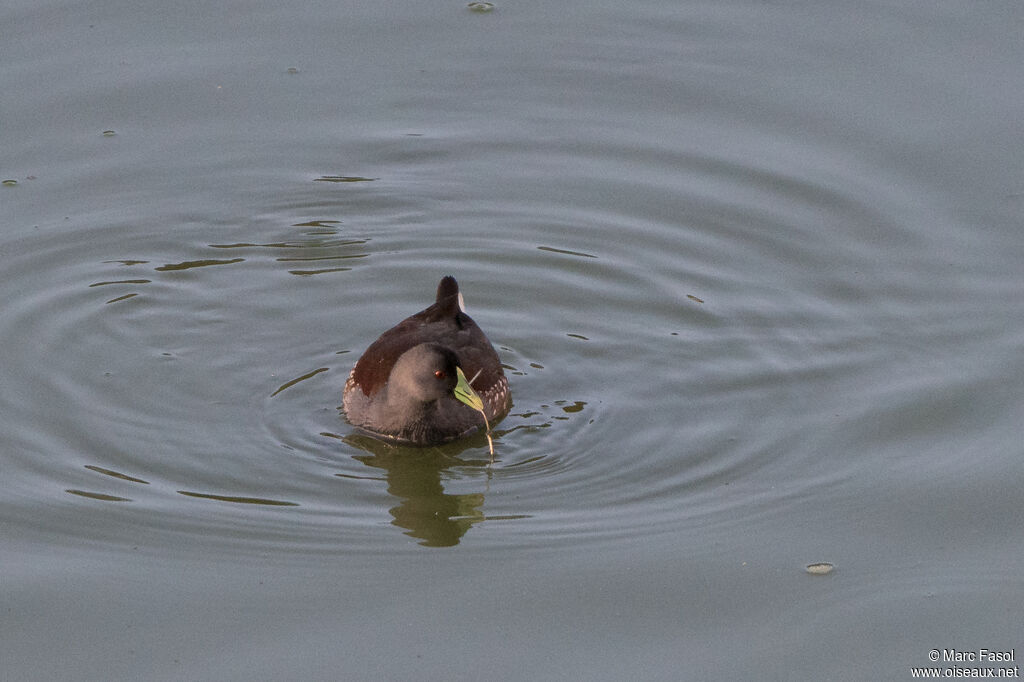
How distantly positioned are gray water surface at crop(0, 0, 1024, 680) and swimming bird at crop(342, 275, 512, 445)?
0.20m

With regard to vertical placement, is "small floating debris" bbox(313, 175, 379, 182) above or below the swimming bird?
above

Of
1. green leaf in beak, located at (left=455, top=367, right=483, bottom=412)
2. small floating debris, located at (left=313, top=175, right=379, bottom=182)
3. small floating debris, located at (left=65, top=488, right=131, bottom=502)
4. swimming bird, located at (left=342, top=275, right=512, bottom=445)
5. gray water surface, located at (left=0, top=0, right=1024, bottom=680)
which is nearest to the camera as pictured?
gray water surface, located at (left=0, top=0, right=1024, bottom=680)

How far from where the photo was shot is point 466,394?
1006 cm

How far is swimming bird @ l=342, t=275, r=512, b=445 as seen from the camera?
10.2m

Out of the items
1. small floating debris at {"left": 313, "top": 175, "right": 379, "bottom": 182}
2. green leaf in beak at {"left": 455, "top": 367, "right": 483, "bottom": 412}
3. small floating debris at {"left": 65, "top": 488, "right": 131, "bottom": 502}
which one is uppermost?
small floating debris at {"left": 313, "top": 175, "right": 379, "bottom": 182}

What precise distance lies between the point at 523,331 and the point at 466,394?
4.83 ft

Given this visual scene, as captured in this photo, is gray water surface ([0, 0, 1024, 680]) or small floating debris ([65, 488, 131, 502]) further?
small floating debris ([65, 488, 131, 502])

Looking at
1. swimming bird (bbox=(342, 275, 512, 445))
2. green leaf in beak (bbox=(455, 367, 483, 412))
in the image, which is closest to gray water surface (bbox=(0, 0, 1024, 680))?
swimming bird (bbox=(342, 275, 512, 445))

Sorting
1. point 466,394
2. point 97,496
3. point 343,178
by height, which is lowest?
point 97,496

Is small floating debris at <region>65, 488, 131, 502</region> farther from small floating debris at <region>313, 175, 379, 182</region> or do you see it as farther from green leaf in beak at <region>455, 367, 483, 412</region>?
small floating debris at <region>313, 175, 379, 182</region>

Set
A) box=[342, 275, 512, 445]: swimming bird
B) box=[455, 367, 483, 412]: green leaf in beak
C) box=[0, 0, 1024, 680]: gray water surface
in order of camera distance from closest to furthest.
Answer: box=[0, 0, 1024, 680]: gray water surface < box=[455, 367, 483, 412]: green leaf in beak < box=[342, 275, 512, 445]: swimming bird

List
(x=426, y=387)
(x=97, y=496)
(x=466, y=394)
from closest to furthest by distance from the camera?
(x=97, y=496) → (x=466, y=394) → (x=426, y=387)

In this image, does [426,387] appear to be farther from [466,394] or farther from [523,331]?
[523,331]

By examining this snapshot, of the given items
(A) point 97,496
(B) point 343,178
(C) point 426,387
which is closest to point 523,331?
(C) point 426,387
